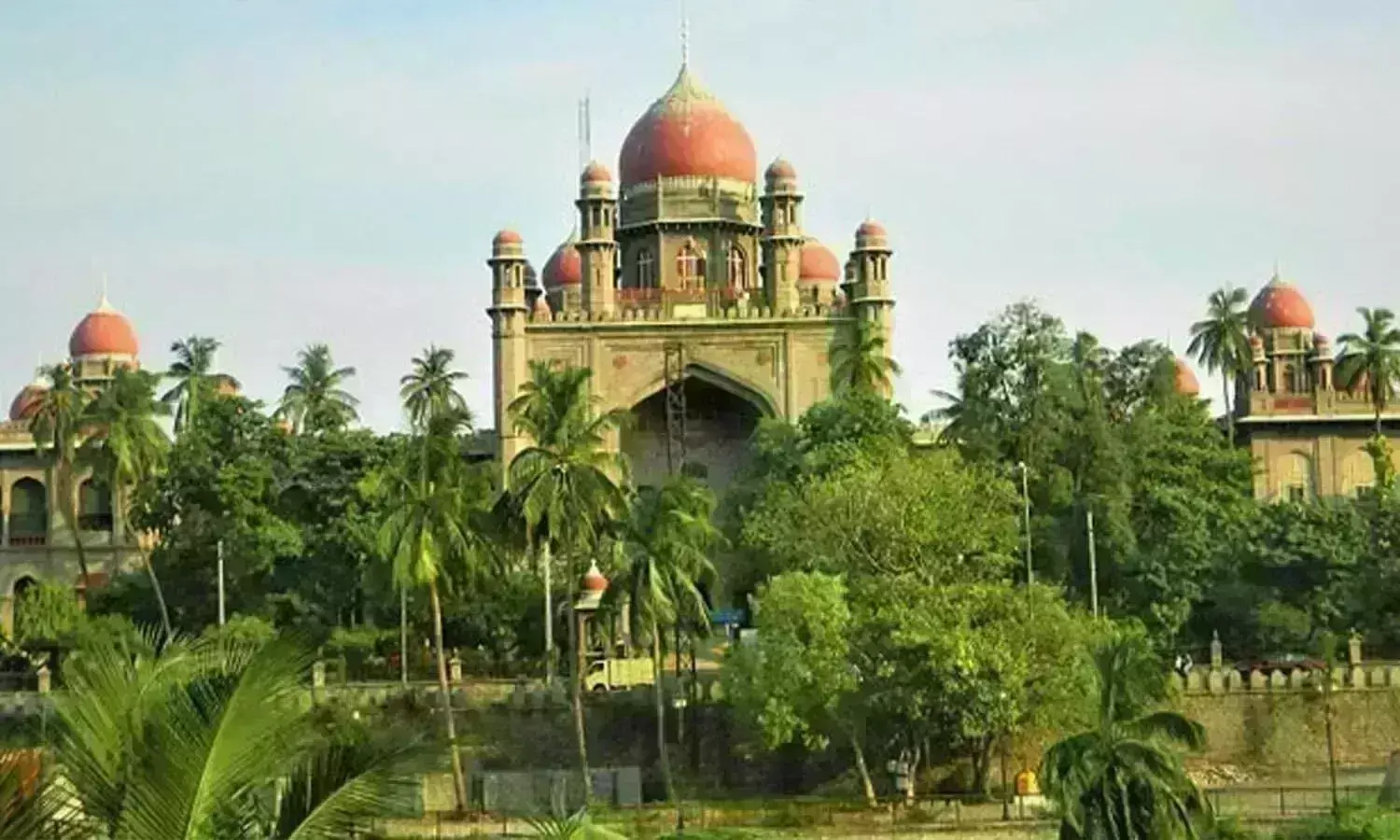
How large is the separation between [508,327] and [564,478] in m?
23.2

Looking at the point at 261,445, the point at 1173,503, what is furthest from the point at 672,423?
the point at 1173,503

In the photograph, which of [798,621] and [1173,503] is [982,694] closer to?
[798,621]

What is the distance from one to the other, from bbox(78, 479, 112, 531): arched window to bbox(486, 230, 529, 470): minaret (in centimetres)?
1911

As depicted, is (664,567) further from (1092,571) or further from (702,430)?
(702,430)

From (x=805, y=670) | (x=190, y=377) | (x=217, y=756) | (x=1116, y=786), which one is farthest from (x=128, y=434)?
(x=217, y=756)

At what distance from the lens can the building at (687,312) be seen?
2544 inches

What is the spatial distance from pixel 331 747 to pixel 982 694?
3188cm

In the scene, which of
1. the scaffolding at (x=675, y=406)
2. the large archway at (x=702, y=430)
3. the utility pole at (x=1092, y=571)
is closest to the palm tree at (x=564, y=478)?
the utility pole at (x=1092, y=571)

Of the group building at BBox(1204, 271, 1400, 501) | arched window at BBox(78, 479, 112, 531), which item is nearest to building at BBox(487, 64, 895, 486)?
building at BBox(1204, 271, 1400, 501)

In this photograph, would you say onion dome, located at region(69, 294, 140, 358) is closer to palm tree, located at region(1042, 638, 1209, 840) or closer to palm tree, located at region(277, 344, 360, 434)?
palm tree, located at region(277, 344, 360, 434)

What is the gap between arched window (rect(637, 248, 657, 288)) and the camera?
→ 68.0 metres

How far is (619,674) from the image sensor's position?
5181 centimetres

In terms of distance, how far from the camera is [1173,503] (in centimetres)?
5275

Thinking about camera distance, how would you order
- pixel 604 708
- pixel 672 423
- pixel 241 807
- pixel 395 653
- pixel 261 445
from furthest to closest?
pixel 672 423, pixel 261 445, pixel 395 653, pixel 604 708, pixel 241 807
